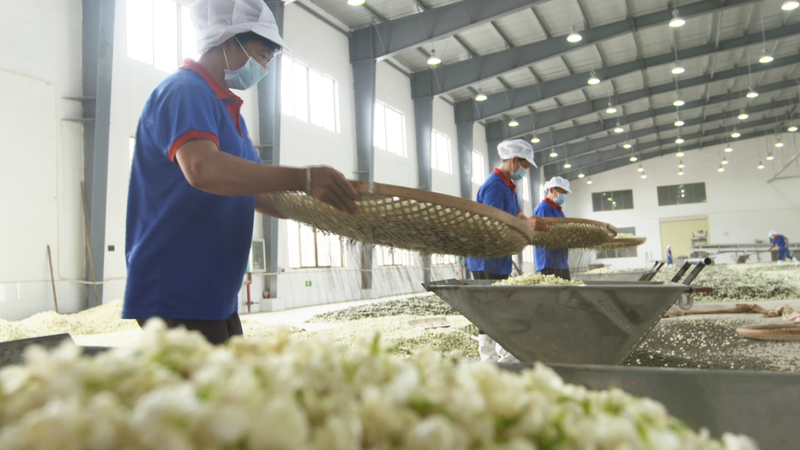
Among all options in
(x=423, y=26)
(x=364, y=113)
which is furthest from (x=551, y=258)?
(x=364, y=113)

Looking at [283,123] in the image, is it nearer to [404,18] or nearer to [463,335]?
[404,18]

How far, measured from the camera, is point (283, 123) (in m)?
9.30

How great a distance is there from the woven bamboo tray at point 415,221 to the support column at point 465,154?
13.6 meters

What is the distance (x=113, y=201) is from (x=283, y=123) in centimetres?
337

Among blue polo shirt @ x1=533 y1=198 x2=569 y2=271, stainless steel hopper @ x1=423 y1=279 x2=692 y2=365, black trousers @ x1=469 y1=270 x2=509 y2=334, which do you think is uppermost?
blue polo shirt @ x1=533 y1=198 x2=569 y2=271

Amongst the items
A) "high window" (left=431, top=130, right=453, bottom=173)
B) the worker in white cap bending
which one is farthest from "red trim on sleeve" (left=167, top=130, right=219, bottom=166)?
"high window" (left=431, top=130, right=453, bottom=173)

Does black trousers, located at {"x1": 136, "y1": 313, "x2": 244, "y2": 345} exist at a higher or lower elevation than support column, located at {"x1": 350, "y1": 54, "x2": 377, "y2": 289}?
lower

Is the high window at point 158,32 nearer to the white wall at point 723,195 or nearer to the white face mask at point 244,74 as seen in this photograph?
the white face mask at point 244,74

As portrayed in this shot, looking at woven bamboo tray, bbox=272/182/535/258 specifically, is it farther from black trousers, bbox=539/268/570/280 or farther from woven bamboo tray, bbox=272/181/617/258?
black trousers, bbox=539/268/570/280

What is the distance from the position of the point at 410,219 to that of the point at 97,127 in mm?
6478

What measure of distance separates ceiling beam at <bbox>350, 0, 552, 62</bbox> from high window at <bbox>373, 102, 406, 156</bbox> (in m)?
1.56

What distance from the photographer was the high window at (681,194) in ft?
79.0

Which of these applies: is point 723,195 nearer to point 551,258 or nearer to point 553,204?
point 553,204

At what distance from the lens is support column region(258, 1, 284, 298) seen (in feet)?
28.6
